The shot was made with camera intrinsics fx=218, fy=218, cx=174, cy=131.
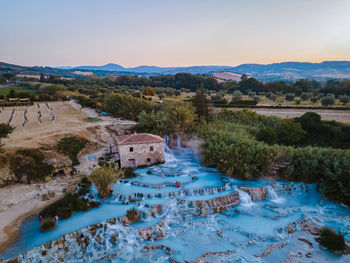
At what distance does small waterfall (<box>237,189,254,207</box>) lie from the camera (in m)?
16.0

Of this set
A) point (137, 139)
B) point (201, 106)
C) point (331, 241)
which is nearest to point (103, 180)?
point (137, 139)

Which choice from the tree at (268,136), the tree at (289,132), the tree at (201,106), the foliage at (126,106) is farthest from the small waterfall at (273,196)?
the foliage at (126,106)

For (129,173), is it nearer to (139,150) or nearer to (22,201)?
(139,150)

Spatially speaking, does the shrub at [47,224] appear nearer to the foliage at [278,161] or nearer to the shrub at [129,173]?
the shrub at [129,173]

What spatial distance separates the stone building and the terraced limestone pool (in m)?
2.32

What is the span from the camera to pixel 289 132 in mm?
26391

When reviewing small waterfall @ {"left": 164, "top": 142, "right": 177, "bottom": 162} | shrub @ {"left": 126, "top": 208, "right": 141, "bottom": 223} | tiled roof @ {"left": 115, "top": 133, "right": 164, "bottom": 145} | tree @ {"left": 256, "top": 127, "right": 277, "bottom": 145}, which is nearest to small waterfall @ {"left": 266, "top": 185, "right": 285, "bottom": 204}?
tree @ {"left": 256, "top": 127, "right": 277, "bottom": 145}

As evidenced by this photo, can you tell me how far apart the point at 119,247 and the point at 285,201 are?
12351mm

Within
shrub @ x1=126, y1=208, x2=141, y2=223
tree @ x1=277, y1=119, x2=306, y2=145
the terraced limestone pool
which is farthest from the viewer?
tree @ x1=277, y1=119, x2=306, y2=145

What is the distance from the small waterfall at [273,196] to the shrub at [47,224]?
15.0 metres

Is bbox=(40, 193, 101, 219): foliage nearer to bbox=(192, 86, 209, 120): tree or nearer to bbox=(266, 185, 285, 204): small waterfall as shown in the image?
bbox=(266, 185, 285, 204): small waterfall

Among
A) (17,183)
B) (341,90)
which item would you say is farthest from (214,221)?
(341,90)

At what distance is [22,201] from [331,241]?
63.4 ft

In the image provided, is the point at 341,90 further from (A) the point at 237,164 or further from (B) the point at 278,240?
(B) the point at 278,240
